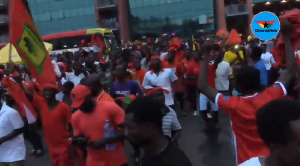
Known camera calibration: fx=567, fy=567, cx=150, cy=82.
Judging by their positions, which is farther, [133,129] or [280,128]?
[133,129]

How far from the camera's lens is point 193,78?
11.5m

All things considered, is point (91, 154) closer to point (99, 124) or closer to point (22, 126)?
point (99, 124)

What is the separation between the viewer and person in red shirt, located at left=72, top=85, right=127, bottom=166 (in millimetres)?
4969

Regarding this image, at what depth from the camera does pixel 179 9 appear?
168ft

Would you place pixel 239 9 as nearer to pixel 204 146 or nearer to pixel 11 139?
pixel 204 146

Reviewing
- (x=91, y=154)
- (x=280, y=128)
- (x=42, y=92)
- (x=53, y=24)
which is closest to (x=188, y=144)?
(x=42, y=92)

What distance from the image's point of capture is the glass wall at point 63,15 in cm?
5659

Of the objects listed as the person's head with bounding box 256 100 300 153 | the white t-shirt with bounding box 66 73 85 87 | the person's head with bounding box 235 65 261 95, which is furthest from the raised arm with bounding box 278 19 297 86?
the white t-shirt with bounding box 66 73 85 87

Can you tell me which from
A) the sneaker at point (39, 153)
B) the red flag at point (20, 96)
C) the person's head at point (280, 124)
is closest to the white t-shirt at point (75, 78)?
the sneaker at point (39, 153)

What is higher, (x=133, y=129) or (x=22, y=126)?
(x=133, y=129)

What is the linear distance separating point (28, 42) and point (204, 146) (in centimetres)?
426

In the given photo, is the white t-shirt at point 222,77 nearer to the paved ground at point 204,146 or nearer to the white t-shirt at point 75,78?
the paved ground at point 204,146

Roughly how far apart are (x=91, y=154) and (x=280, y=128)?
10.3 ft

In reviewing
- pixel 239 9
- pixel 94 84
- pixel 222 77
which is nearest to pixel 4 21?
pixel 239 9
